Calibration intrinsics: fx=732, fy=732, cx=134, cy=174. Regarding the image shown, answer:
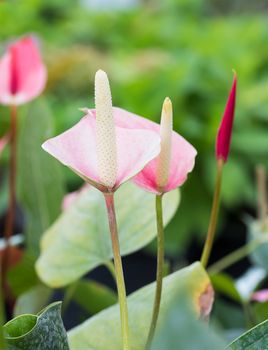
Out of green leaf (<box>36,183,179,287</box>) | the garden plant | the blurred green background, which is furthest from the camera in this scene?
the blurred green background

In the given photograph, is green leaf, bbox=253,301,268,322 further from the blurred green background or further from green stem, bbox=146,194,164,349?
the blurred green background

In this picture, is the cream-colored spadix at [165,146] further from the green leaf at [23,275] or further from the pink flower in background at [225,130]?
the green leaf at [23,275]

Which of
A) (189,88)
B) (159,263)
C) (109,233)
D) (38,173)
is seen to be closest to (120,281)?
(159,263)

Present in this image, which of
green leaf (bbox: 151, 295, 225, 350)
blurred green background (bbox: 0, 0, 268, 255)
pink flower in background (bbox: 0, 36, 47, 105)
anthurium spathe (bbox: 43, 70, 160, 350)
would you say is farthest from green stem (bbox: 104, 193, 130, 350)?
blurred green background (bbox: 0, 0, 268, 255)

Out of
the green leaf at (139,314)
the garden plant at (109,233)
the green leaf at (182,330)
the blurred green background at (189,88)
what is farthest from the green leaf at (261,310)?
the blurred green background at (189,88)

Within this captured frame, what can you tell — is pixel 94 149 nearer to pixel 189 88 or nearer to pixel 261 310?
pixel 261 310

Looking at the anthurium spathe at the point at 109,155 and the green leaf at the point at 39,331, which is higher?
the anthurium spathe at the point at 109,155
